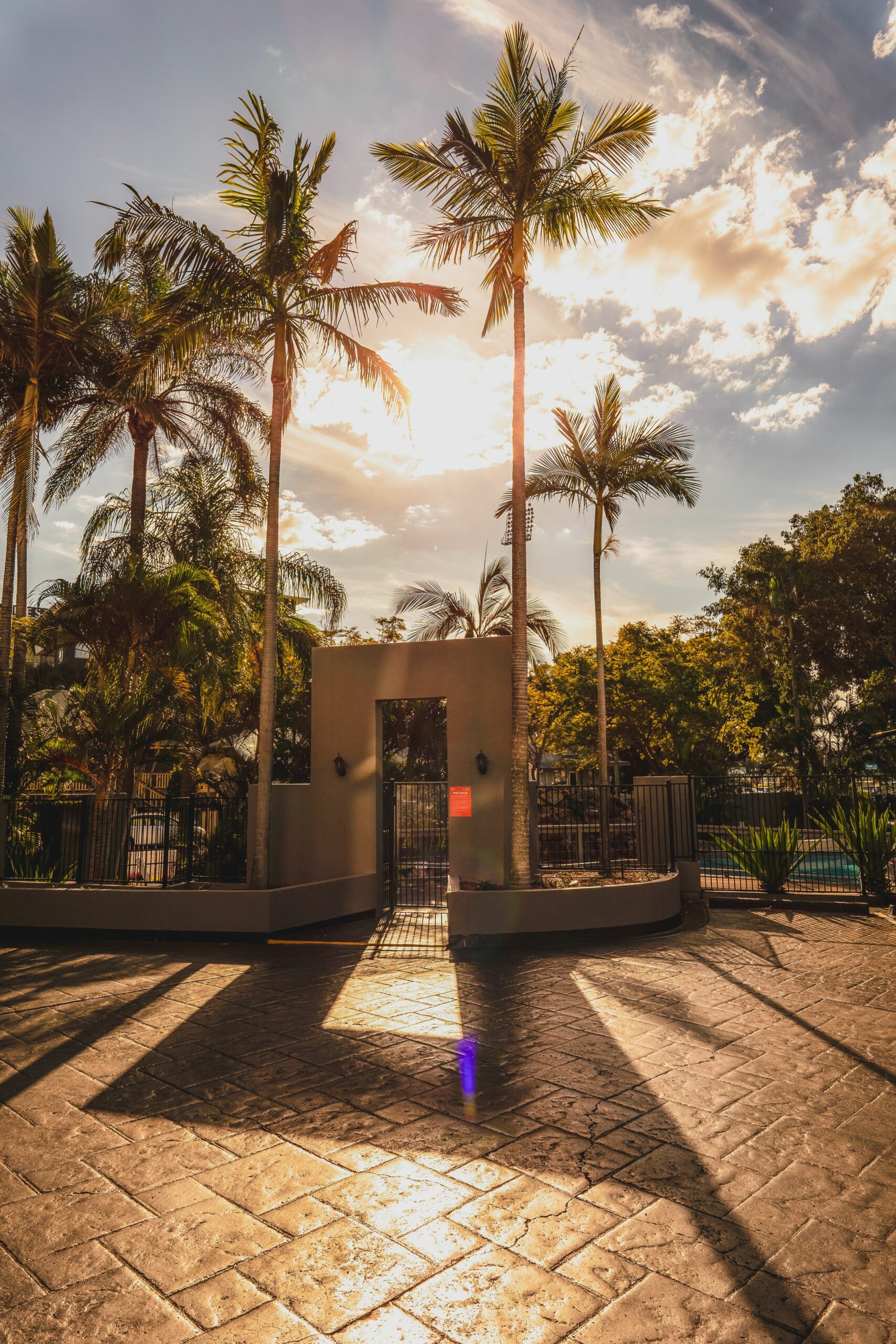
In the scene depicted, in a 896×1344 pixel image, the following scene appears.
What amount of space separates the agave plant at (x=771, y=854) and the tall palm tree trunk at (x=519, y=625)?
4162 millimetres

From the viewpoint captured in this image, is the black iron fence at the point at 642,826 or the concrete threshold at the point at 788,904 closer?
the concrete threshold at the point at 788,904

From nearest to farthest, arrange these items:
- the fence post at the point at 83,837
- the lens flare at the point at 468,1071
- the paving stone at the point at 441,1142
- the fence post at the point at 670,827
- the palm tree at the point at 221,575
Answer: the paving stone at the point at 441,1142, the lens flare at the point at 468,1071, the fence post at the point at 83,837, the fence post at the point at 670,827, the palm tree at the point at 221,575

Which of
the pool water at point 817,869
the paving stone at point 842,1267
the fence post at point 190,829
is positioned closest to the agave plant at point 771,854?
the pool water at point 817,869

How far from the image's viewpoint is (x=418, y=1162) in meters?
3.77

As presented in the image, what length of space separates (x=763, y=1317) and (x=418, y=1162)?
65.3 inches

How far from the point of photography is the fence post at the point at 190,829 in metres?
10.8

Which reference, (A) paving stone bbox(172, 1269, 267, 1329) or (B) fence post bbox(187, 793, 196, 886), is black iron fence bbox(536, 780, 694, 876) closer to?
(B) fence post bbox(187, 793, 196, 886)

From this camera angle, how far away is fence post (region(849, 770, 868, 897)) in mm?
12273

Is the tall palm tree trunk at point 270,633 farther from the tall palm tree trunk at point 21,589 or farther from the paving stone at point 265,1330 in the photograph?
the paving stone at point 265,1330

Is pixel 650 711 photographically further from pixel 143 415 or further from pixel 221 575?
pixel 143 415

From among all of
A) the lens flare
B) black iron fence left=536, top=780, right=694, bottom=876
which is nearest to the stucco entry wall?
black iron fence left=536, top=780, right=694, bottom=876

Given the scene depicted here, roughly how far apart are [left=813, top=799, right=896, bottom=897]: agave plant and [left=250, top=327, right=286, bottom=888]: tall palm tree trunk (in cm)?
863

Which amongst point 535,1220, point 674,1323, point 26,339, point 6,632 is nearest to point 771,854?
point 535,1220

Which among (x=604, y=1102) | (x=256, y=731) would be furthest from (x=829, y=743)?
(x=604, y=1102)
